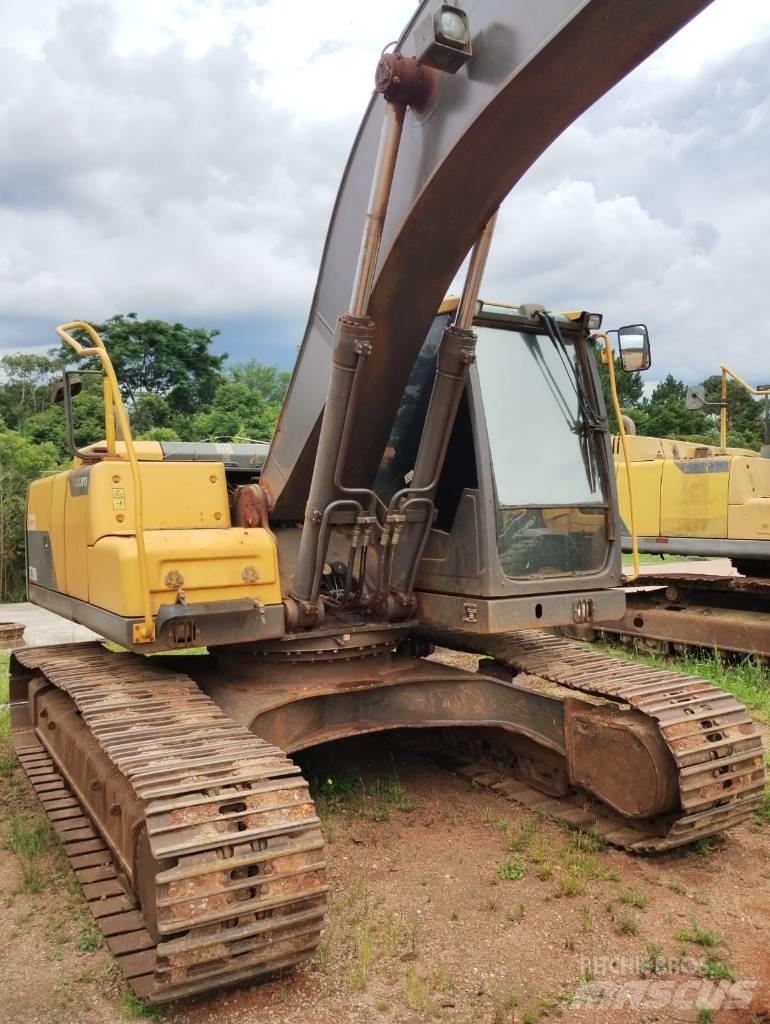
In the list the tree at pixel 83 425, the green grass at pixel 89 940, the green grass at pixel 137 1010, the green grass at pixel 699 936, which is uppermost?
the tree at pixel 83 425

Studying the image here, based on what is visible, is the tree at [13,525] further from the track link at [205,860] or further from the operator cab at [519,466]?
the track link at [205,860]

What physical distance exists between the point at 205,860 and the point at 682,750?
88.5 inches

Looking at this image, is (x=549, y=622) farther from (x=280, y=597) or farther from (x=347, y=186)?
(x=347, y=186)

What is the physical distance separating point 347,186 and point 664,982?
3528 mm

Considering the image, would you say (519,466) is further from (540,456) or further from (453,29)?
(453,29)

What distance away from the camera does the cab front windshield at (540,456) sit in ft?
15.3

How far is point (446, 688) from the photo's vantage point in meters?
5.07

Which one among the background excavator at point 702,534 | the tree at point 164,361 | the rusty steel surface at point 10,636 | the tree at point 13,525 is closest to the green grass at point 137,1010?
the background excavator at point 702,534

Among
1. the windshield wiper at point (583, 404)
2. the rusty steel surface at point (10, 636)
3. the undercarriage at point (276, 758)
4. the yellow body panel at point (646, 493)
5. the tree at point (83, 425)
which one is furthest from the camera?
the tree at point (83, 425)

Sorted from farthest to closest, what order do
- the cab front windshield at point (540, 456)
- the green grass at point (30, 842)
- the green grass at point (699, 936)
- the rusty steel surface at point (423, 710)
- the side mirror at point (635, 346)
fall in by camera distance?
the side mirror at point (635, 346) < the cab front windshield at point (540, 456) < the rusty steel surface at point (423, 710) < the green grass at point (30, 842) < the green grass at point (699, 936)

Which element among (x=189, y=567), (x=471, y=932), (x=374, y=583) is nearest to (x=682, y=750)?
(x=471, y=932)

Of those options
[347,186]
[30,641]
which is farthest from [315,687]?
[30,641]

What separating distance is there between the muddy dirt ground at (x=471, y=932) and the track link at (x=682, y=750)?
0.15 meters

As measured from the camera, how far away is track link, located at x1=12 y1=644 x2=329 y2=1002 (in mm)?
3006
